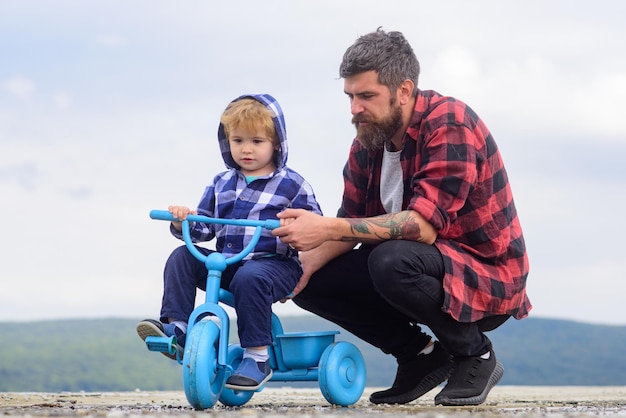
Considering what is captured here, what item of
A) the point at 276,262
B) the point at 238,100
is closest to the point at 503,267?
the point at 276,262

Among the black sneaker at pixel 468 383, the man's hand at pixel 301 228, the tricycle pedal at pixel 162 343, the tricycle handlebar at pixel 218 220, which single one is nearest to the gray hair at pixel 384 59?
the man's hand at pixel 301 228

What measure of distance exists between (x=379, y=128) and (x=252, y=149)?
70 centimetres

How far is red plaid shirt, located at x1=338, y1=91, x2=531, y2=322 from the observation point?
4.24 meters

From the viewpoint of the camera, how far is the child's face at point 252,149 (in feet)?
14.3

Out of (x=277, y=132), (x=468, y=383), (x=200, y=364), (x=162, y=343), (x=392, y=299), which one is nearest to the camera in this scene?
(x=200, y=364)

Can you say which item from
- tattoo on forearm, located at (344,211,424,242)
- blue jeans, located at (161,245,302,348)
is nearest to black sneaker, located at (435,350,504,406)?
tattoo on forearm, located at (344,211,424,242)

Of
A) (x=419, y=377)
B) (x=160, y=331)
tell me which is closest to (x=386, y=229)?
(x=419, y=377)

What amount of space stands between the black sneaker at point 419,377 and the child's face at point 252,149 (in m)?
1.48

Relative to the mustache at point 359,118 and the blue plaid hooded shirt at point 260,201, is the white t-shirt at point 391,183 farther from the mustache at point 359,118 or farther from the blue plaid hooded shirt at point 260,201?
the blue plaid hooded shirt at point 260,201

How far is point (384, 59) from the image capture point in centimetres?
443

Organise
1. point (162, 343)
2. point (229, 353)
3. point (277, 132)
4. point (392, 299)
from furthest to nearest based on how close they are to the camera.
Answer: point (277, 132)
point (392, 299)
point (229, 353)
point (162, 343)

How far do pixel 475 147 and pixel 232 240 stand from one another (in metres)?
1.36

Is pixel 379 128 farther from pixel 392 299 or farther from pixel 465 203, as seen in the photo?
pixel 392 299

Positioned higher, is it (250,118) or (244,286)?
(250,118)
